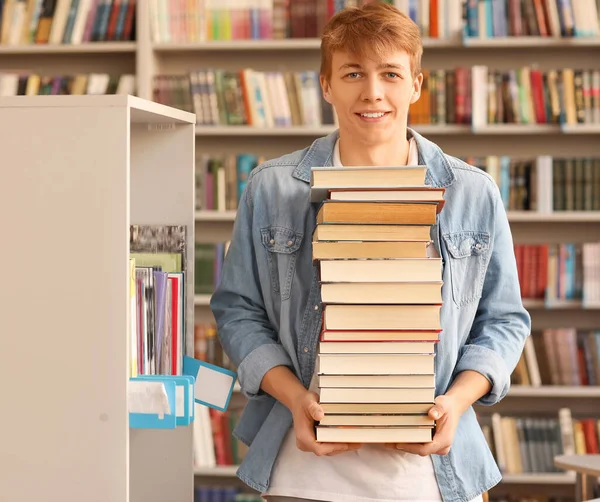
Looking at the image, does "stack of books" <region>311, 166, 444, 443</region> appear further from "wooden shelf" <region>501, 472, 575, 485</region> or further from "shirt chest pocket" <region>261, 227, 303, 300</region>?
"wooden shelf" <region>501, 472, 575, 485</region>

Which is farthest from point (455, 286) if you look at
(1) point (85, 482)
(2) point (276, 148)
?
(2) point (276, 148)

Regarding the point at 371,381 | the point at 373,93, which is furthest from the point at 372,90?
the point at 371,381

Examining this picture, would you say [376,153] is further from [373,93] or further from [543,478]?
[543,478]

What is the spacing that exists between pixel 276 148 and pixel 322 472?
104 inches

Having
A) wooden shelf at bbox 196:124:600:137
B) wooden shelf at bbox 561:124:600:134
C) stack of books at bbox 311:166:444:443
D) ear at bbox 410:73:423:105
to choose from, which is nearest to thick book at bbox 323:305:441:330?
stack of books at bbox 311:166:444:443

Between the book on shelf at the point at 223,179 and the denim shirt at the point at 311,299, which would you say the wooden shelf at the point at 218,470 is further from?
the denim shirt at the point at 311,299

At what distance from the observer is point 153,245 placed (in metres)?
1.46

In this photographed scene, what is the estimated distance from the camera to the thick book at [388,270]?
1.20m

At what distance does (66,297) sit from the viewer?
1128 millimetres

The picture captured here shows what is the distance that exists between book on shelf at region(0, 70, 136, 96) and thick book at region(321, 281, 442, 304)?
2649 mm

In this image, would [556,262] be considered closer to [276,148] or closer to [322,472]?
[276,148]

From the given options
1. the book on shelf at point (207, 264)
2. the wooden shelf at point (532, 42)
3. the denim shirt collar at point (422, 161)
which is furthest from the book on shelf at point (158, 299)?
the wooden shelf at point (532, 42)

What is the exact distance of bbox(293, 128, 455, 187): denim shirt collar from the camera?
141 cm

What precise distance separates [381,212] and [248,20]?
2.56 metres
